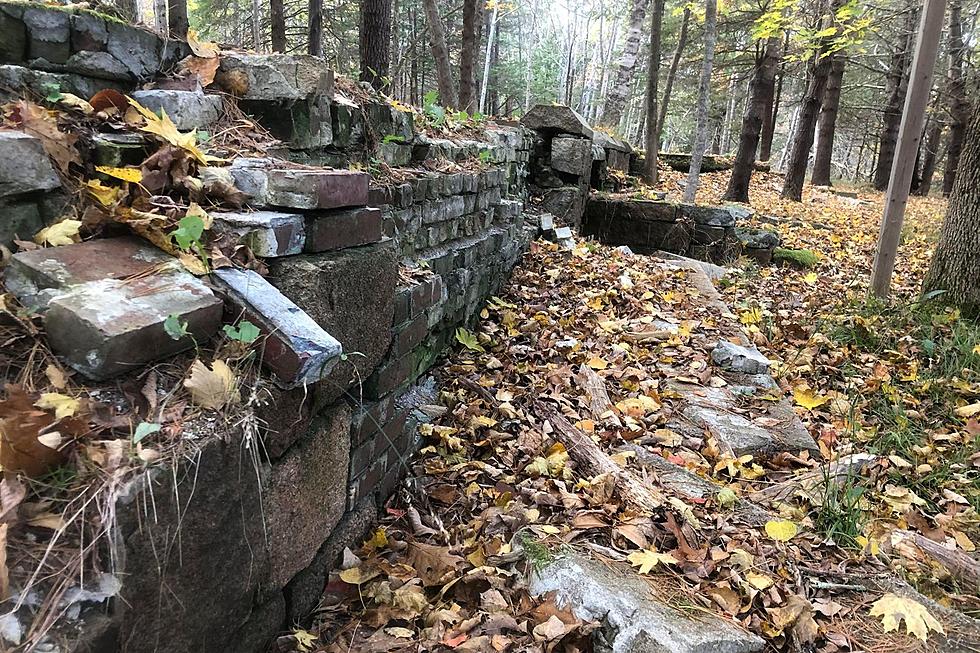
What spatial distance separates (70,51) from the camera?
1.97 metres

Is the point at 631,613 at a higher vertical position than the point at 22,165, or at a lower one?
lower

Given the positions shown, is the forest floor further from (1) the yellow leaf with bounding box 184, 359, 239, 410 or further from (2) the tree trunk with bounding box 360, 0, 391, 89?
(2) the tree trunk with bounding box 360, 0, 391, 89

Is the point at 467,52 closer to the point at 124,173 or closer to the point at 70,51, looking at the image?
the point at 70,51

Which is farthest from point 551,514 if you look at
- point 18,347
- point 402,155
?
point 402,155

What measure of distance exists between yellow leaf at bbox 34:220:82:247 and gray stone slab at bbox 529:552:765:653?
1.71 metres

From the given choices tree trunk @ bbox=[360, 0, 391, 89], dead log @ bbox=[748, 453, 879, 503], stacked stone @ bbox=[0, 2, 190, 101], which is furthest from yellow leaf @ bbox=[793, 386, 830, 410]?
tree trunk @ bbox=[360, 0, 391, 89]

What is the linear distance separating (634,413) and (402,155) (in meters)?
1.96

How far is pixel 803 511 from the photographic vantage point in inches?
98.5

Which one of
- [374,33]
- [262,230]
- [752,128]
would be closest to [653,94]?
[752,128]

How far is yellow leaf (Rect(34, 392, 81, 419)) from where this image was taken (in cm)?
114

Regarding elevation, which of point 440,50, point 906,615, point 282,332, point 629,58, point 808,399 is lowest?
point 906,615

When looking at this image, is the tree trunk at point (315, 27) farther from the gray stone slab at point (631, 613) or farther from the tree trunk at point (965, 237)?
the gray stone slab at point (631, 613)

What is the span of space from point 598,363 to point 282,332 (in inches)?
106

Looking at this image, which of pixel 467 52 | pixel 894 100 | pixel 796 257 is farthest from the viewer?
pixel 894 100
